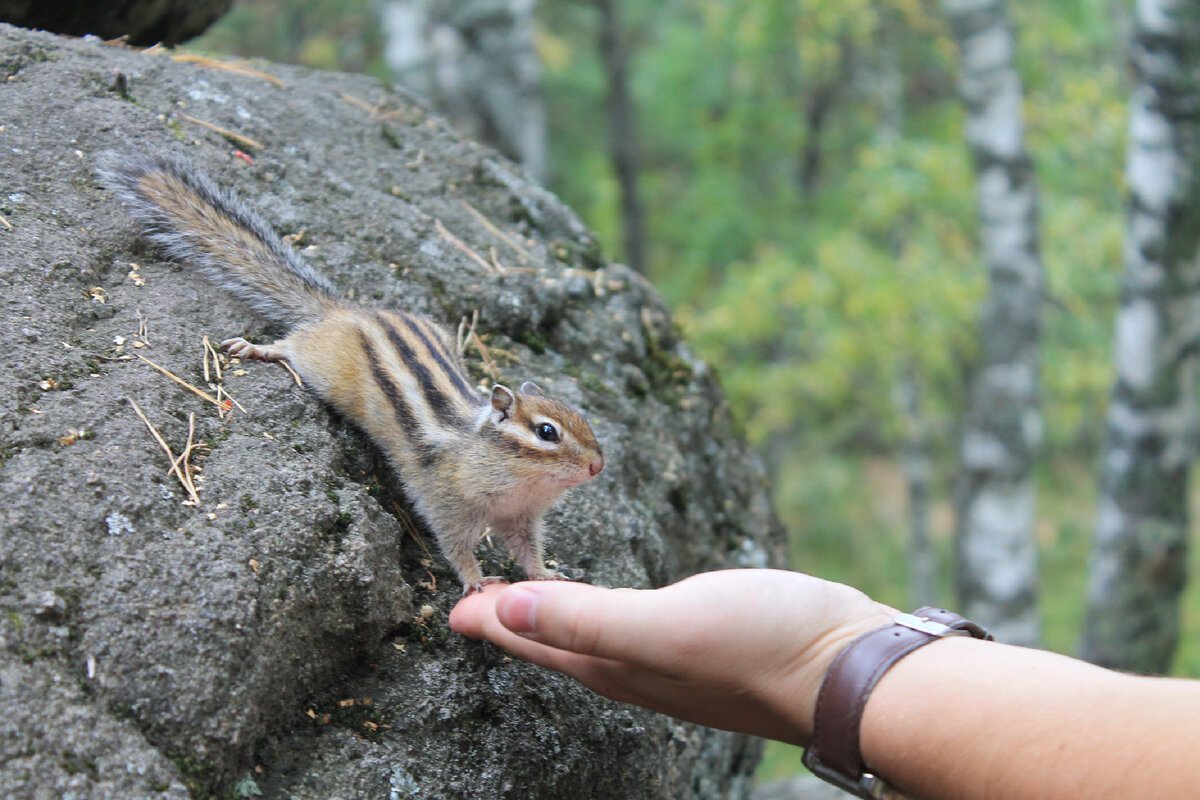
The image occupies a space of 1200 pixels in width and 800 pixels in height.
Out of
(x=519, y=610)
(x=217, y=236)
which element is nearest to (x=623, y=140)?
(x=217, y=236)

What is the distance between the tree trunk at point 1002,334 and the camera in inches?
298

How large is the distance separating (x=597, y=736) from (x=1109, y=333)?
11.8 metres

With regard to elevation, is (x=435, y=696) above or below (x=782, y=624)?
below

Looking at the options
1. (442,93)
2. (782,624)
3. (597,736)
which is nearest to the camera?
(782,624)

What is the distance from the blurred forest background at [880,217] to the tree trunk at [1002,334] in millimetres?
25

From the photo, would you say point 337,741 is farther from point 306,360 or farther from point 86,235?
point 86,235

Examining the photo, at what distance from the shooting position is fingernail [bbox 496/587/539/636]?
2203 mm

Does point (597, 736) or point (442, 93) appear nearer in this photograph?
point (597, 736)

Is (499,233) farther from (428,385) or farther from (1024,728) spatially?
(1024,728)

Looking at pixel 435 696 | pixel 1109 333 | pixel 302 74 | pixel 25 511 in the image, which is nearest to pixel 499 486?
pixel 435 696

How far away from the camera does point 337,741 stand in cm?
227

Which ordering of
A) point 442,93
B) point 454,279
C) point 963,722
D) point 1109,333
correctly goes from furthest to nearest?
point 1109,333, point 442,93, point 454,279, point 963,722

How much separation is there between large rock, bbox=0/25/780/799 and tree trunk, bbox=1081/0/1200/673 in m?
3.48

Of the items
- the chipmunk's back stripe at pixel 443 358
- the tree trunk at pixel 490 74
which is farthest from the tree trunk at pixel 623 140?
the chipmunk's back stripe at pixel 443 358
